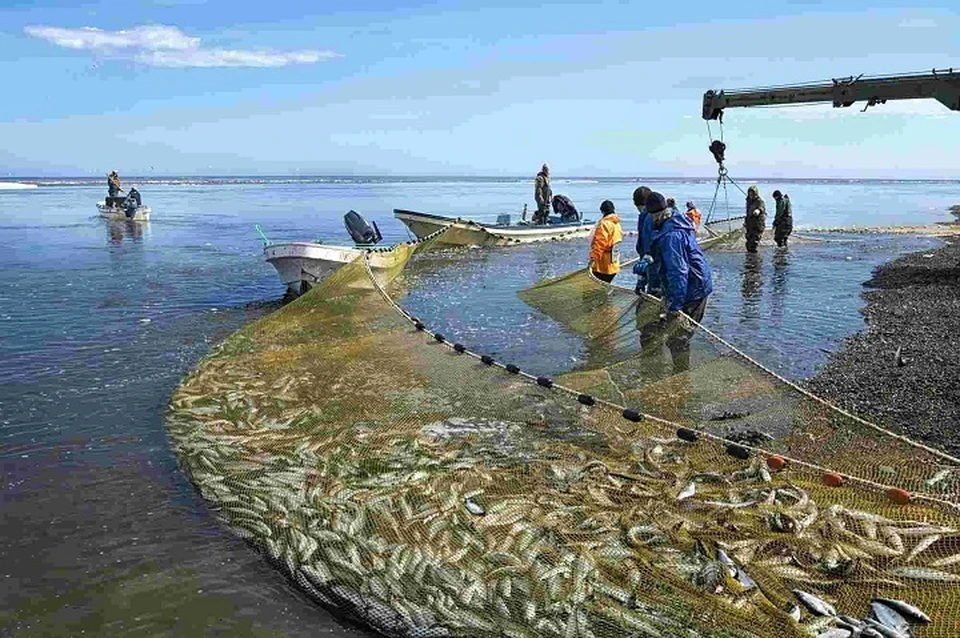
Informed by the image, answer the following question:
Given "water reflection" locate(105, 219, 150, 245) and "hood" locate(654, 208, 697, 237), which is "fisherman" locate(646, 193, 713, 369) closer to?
"hood" locate(654, 208, 697, 237)

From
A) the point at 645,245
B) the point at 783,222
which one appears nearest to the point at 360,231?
the point at 645,245

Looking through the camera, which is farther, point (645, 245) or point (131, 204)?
point (131, 204)

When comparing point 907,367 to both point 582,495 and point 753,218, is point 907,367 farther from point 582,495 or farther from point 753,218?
point 753,218

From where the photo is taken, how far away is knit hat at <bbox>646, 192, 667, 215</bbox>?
34.1 ft

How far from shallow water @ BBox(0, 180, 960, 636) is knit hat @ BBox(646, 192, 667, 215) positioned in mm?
3524

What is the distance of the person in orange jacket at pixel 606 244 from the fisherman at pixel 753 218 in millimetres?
14799

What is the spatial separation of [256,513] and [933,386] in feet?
31.7

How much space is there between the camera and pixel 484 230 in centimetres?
3053

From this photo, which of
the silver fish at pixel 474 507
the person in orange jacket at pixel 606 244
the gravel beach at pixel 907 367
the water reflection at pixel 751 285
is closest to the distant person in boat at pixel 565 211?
the water reflection at pixel 751 285

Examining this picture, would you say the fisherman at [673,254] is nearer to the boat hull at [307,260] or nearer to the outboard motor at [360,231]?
the boat hull at [307,260]

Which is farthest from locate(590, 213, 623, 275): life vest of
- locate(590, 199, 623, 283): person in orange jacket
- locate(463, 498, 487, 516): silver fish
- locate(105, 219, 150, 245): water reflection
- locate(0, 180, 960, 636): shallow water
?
locate(105, 219, 150, 245): water reflection

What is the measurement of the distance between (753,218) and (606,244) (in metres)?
16.2

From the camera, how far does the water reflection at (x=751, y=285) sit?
1798cm

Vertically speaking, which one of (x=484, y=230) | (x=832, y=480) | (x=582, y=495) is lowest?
(x=582, y=495)
